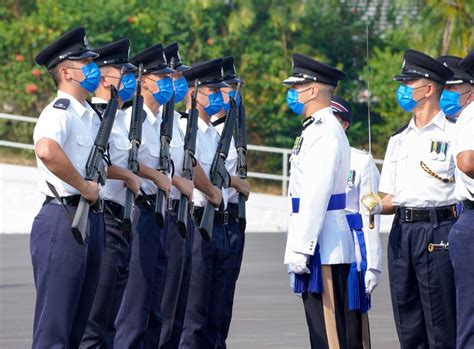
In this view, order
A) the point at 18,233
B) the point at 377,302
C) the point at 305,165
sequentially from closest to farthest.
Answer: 1. the point at 305,165
2. the point at 377,302
3. the point at 18,233

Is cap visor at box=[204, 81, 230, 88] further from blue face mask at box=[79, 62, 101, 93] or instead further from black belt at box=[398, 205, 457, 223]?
blue face mask at box=[79, 62, 101, 93]

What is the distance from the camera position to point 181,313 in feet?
32.8

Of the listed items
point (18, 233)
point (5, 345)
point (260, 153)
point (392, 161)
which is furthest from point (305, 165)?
point (260, 153)

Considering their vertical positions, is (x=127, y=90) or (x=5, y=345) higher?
(x=127, y=90)

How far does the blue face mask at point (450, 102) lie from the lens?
916 cm

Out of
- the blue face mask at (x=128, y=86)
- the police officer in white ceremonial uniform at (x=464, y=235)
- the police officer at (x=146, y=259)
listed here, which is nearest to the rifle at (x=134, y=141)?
the blue face mask at (x=128, y=86)

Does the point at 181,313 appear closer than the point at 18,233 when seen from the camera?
Yes

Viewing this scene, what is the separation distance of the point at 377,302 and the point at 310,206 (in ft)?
21.1

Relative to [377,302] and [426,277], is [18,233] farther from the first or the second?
[426,277]

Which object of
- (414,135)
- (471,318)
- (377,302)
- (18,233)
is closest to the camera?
(471,318)

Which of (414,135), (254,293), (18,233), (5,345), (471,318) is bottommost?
(18,233)

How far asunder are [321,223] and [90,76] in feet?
5.53

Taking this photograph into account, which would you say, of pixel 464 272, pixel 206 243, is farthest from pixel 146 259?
pixel 464 272

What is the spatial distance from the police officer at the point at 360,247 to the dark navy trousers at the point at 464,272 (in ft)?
3.39
